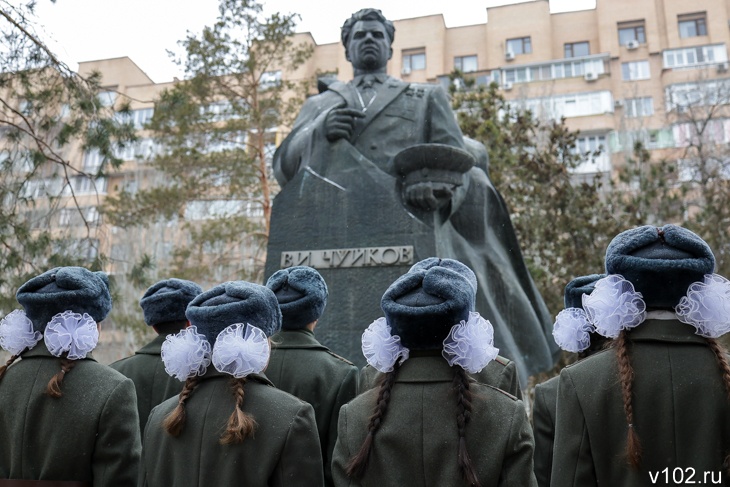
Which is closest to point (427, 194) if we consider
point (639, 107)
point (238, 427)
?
point (238, 427)

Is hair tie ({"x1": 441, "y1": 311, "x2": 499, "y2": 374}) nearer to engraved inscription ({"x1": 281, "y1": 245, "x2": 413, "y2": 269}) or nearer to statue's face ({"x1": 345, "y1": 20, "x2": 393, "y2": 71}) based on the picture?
engraved inscription ({"x1": 281, "y1": 245, "x2": 413, "y2": 269})

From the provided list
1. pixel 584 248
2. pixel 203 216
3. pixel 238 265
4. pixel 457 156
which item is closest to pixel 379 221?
pixel 457 156

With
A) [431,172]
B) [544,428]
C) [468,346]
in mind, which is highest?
[431,172]

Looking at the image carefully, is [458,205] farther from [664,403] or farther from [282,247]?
[664,403]

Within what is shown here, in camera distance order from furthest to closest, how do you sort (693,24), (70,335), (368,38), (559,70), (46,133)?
(693,24) → (559,70) → (46,133) → (368,38) → (70,335)

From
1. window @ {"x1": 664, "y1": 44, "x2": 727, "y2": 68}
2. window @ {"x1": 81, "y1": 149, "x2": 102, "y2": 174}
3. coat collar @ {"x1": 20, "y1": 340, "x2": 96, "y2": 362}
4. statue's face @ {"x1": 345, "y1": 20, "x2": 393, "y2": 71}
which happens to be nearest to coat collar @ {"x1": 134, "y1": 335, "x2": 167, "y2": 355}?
coat collar @ {"x1": 20, "y1": 340, "x2": 96, "y2": 362}

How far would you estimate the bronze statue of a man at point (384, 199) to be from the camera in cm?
596

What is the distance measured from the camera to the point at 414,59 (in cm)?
3275

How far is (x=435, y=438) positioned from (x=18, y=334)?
179 cm

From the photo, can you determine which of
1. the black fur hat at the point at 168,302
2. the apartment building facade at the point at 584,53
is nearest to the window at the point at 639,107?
the apartment building facade at the point at 584,53

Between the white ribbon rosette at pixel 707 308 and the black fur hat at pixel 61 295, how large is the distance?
7.38 ft

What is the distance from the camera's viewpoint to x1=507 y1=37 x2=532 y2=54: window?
108 feet

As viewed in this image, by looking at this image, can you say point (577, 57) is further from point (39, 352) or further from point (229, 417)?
point (229, 417)

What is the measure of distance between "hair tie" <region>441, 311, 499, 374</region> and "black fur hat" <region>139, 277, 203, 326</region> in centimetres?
191
